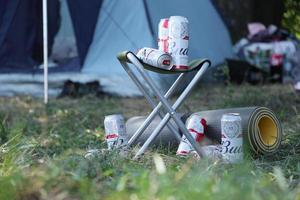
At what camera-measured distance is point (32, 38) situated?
8.03 m

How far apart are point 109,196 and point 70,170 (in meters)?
0.40

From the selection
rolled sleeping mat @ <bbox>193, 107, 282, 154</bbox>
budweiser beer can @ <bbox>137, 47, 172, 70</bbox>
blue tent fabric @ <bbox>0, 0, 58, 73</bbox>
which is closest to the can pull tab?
budweiser beer can @ <bbox>137, 47, 172, 70</bbox>

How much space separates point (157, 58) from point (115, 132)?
1.73ft

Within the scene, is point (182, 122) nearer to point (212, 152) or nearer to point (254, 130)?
point (212, 152)

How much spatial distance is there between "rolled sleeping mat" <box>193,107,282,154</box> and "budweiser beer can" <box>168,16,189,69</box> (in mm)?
467

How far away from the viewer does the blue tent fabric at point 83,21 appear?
7570 mm

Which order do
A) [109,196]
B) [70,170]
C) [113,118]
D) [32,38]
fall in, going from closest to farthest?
[109,196], [70,170], [113,118], [32,38]

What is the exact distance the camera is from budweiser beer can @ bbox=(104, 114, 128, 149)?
3.50 meters

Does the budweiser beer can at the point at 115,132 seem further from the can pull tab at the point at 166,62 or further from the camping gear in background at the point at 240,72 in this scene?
the camping gear in background at the point at 240,72

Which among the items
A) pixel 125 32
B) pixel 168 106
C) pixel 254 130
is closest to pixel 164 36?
pixel 168 106

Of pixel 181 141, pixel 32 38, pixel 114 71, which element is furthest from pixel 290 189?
pixel 32 38

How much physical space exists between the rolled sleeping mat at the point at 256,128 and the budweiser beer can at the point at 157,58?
533 mm

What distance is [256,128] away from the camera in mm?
3506

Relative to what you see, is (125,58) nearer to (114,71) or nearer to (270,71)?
(114,71)
